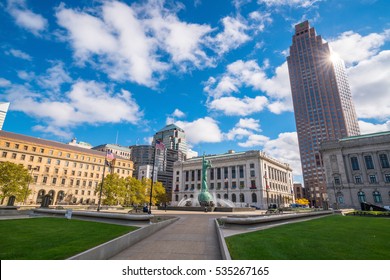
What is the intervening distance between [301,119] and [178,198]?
104 meters

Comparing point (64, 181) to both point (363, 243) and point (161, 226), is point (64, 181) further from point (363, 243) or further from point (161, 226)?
point (363, 243)

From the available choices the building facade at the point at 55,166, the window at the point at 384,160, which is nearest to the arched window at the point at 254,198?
the window at the point at 384,160

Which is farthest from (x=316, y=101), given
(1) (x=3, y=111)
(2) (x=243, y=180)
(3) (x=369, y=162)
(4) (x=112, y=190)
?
(1) (x=3, y=111)

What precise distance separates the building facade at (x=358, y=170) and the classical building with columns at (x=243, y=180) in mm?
20096

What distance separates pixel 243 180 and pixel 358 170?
36.5 metres

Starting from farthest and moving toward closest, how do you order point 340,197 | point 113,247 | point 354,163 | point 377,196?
point 354,163 → point 340,197 → point 377,196 → point 113,247

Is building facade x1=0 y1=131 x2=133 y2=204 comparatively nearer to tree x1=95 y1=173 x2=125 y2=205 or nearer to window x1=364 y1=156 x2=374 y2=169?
tree x1=95 y1=173 x2=125 y2=205

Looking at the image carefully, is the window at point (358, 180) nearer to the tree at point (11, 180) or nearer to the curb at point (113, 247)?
the curb at point (113, 247)

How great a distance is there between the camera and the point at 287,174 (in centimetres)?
10194

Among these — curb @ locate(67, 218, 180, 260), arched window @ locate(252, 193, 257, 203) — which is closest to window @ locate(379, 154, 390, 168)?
arched window @ locate(252, 193, 257, 203)

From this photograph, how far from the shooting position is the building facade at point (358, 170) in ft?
186

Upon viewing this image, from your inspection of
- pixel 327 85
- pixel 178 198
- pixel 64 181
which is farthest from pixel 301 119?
pixel 64 181

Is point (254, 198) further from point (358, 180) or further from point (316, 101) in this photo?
point (316, 101)

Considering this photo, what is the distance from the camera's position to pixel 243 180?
83.1 m
